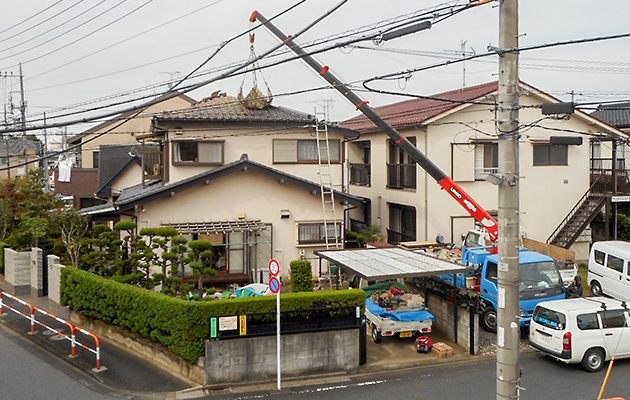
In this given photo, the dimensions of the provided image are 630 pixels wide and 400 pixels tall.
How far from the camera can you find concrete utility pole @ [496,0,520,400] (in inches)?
307

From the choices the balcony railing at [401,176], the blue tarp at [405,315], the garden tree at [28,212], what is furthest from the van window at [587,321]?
the garden tree at [28,212]

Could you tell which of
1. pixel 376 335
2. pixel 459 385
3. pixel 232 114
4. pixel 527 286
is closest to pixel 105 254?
pixel 232 114

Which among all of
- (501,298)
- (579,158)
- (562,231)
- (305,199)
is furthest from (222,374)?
(579,158)

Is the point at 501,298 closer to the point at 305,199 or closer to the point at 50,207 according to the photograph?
the point at 305,199

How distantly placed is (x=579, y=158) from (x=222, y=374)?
19.8 metres

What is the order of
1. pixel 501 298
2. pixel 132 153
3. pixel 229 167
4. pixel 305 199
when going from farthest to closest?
pixel 132 153
pixel 305 199
pixel 229 167
pixel 501 298

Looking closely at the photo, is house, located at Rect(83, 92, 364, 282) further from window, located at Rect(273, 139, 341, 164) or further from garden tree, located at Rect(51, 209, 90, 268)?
garden tree, located at Rect(51, 209, 90, 268)

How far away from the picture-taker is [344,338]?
476 inches

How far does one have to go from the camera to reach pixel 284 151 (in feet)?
72.1

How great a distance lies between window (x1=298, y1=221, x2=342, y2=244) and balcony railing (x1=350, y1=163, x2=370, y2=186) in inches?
355

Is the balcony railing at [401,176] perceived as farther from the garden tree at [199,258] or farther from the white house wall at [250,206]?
the garden tree at [199,258]

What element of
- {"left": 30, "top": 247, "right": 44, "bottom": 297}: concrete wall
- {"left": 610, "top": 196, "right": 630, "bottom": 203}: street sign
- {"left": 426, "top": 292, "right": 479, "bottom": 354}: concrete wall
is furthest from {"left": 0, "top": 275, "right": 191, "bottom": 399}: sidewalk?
{"left": 610, "top": 196, "right": 630, "bottom": 203}: street sign

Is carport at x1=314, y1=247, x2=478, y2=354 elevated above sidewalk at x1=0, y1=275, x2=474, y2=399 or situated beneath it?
elevated above

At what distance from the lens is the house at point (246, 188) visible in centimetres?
1873
